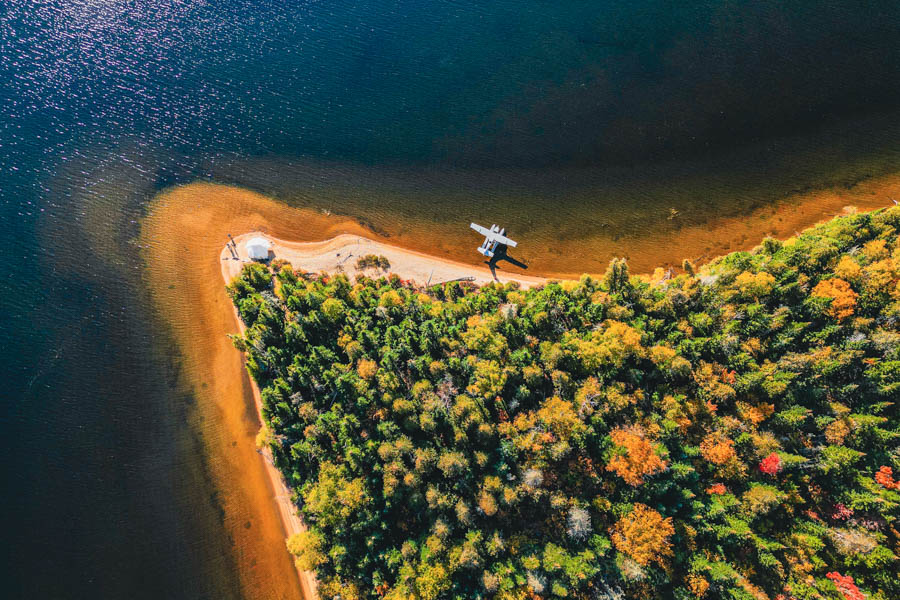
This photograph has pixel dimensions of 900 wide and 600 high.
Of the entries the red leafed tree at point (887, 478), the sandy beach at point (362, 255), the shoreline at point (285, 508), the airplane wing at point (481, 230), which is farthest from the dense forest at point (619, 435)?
the airplane wing at point (481, 230)

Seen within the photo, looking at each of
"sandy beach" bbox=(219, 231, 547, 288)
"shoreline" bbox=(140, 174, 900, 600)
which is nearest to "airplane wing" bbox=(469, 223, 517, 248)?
"shoreline" bbox=(140, 174, 900, 600)

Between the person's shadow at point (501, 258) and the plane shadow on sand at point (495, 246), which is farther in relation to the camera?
the person's shadow at point (501, 258)

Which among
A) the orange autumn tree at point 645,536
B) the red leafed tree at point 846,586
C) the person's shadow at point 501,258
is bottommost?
the red leafed tree at point 846,586

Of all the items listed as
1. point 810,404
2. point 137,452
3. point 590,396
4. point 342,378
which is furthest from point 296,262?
point 810,404

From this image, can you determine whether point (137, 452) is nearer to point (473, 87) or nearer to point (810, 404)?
point (473, 87)

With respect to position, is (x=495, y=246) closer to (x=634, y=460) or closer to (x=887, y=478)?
(x=634, y=460)

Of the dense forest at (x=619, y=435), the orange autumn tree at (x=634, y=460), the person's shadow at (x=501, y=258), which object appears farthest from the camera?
the person's shadow at (x=501, y=258)

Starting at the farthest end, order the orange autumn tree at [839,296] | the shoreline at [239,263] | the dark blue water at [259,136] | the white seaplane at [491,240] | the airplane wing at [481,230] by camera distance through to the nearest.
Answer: the airplane wing at [481,230]
the white seaplane at [491,240]
the dark blue water at [259,136]
the shoreline at [239,263]
the orange autumn tree at [839,296]

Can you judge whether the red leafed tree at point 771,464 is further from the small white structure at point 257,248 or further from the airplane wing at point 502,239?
the small white structure at point 257,248
